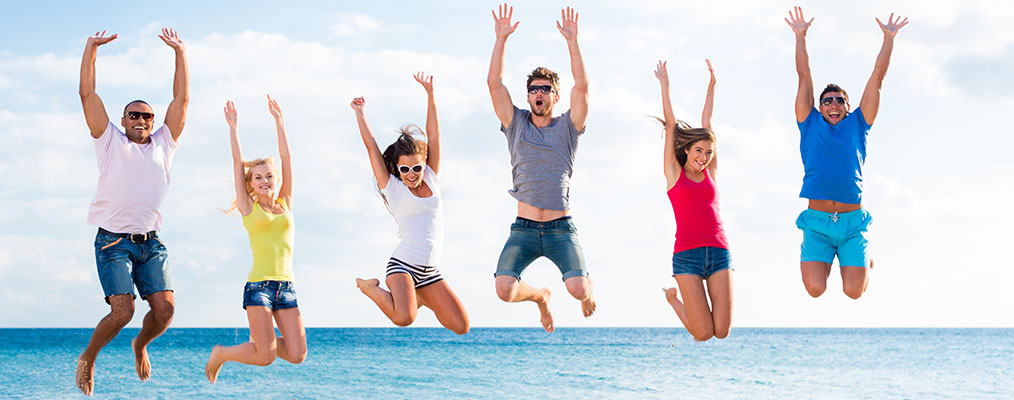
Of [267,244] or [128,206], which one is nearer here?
[267,244]

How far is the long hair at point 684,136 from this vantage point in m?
8.96

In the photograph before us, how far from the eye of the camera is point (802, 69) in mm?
9320

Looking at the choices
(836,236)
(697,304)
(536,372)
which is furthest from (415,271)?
(536,372)

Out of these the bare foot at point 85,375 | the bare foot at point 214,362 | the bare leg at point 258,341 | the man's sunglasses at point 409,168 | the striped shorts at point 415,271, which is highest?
the man's sunglasses at point 409,168

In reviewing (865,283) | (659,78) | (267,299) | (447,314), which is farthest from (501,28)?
(865,283)

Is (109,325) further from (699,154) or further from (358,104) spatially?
(699,154)

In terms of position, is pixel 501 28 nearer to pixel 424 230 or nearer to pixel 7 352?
pixel 424 230

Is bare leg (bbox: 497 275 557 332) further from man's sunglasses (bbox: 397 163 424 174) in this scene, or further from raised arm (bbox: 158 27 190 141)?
raised arm (bbox: 158 27 190 141)

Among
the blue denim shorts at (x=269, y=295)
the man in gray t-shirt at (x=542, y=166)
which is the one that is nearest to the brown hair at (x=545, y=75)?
the man in gray t-shirt at (x=542, y=166)

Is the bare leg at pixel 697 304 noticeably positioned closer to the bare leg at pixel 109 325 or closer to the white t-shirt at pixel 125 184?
the white t-shirt at pixel 125 184

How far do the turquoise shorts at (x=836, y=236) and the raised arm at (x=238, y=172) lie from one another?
5.65m

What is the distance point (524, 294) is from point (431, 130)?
1928mm

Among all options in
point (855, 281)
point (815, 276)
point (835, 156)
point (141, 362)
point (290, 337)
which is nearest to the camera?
point (290, 337)

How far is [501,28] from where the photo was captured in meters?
9.08
